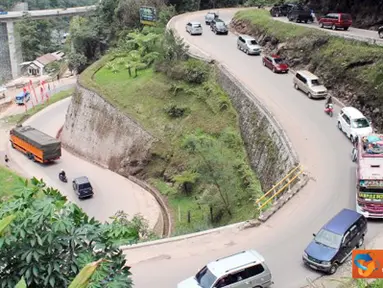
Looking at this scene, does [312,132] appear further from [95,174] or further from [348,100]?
[95,174]

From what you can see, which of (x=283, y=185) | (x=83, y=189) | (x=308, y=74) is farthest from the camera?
(x=83, y=189)

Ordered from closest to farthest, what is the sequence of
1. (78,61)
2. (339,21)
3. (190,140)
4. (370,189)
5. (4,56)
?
(370,189), (190,140), (339,21), (78,61), (4,56)

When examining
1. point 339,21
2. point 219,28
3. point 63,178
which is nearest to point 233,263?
point 63,178

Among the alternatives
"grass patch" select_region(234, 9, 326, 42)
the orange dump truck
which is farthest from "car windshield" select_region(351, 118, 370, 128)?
the orange dump truck

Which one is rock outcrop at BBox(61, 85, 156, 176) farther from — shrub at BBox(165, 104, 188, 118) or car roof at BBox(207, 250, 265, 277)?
car roof at BBox(207, 250, 265, 277)

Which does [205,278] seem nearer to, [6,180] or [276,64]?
[276,64]

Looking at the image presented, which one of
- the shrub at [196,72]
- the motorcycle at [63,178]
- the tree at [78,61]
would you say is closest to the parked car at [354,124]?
the shrub at [196,72]
